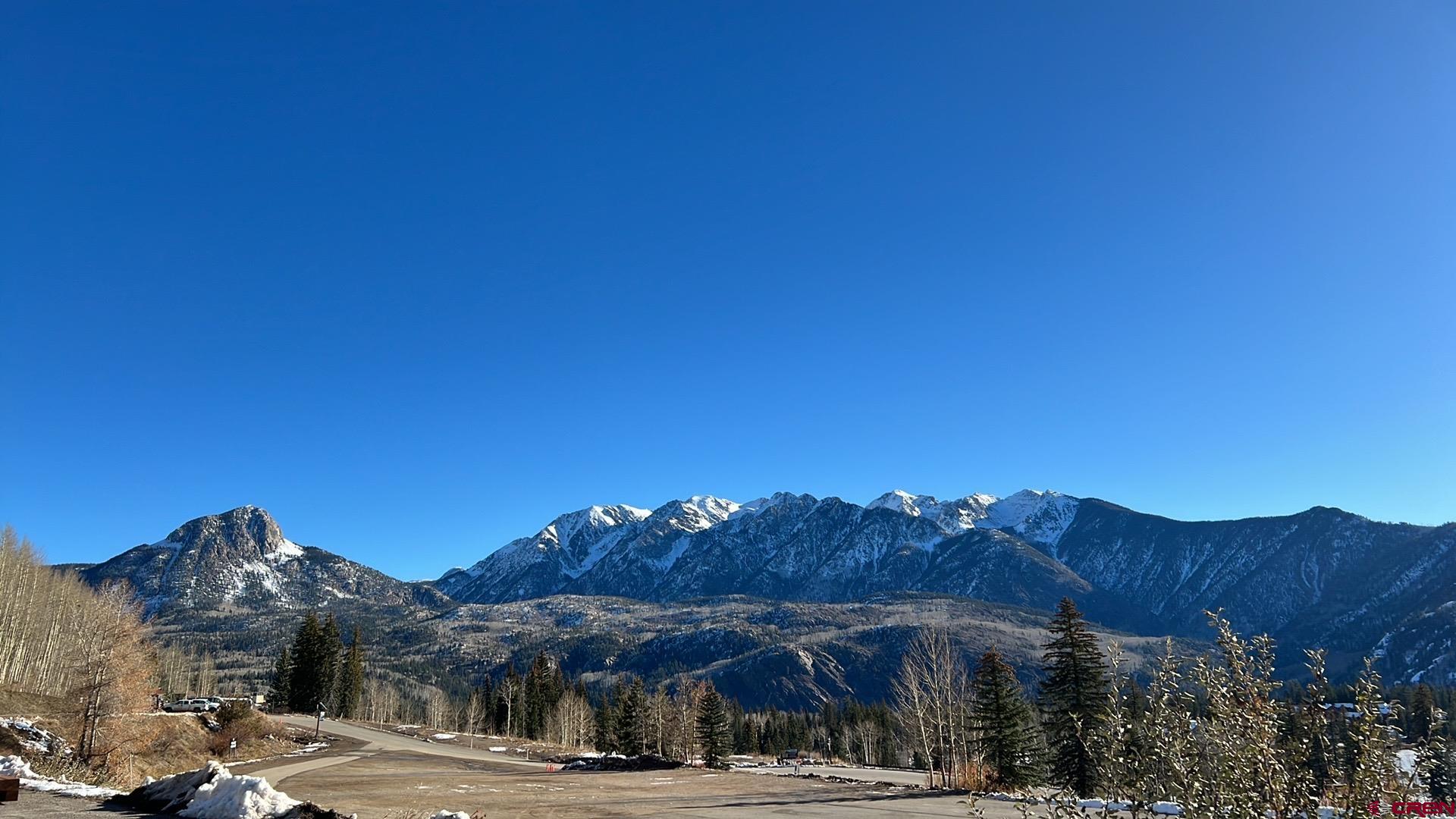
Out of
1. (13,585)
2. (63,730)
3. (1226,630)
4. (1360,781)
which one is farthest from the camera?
(13,585)

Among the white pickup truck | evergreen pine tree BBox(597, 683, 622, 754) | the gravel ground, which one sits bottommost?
evergreen pine tree BBox(597, 683, 622, 754)

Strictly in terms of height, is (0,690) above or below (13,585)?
below

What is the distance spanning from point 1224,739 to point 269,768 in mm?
58515

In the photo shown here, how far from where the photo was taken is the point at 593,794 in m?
36.1

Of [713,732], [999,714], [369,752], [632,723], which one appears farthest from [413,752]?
[999,714]

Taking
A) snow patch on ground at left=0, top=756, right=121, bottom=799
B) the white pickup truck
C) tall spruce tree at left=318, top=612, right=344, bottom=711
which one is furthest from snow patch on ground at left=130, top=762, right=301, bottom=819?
tall spruce tree at left=318, top=612, right=344, bottom=711

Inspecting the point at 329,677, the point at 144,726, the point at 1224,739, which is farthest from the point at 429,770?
the point at 329,677

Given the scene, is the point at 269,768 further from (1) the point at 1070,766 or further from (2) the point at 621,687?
(2) the point at 621,687

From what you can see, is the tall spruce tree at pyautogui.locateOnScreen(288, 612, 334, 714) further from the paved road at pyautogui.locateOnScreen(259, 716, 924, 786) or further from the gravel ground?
the gravel ground

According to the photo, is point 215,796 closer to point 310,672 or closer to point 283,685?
point 310,672

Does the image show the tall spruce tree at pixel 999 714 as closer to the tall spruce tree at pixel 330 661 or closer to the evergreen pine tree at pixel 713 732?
the evergreen pine tree at pixel 713 732

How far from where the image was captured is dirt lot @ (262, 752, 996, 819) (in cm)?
2936

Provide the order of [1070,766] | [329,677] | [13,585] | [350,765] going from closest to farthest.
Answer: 1. [1070,766]
2. [350,765]
3. [13,585]
4. [329,677]

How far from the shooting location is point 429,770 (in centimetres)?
5044
